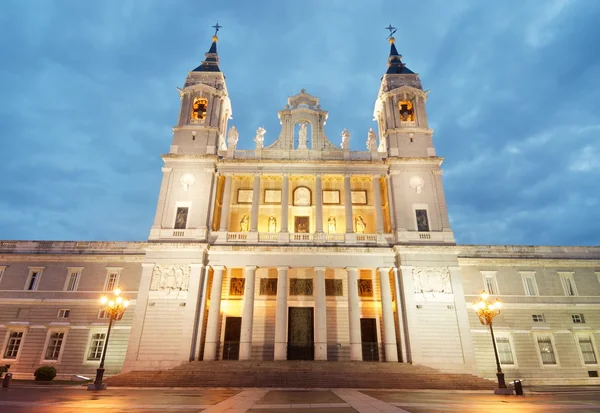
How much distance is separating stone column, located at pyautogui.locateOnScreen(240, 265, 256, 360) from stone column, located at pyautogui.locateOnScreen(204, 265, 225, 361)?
1.89 m

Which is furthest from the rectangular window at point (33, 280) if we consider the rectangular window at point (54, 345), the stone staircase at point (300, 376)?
the stone staircase at point (300, 376)

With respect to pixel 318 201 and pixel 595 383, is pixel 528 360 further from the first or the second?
pixel 318 201

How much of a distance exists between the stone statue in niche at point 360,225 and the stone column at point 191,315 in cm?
1367

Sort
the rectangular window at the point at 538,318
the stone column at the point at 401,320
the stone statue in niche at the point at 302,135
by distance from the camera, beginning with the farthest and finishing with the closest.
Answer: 1. the stone statue in niche at the point at 302,135
2. the rectangular window at the point at 538,318
3. the stone column at the point at 401,320

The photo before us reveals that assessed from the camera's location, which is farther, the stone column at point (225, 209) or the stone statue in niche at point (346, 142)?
the stone statue in niche at point (346, 142)

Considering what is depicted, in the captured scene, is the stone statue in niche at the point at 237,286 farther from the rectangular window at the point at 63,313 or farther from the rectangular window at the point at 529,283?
the rectangular window at the point at 529,283

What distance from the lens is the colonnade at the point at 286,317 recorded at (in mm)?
24869

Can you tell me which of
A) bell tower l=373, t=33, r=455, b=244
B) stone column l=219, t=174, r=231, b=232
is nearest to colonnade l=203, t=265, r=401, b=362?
stone column l=219, t=174, r=231, b=232

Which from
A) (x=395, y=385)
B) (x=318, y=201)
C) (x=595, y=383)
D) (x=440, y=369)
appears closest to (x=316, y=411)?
(x=395, y=385)

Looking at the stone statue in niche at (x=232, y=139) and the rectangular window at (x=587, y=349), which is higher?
the stone statue in niche at (x=232, y=139)

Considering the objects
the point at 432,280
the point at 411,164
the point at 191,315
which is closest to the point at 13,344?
the point at 191,315

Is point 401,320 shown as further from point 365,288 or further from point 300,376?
point 300,376

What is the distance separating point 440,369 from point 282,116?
24.5 m

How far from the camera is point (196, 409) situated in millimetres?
10016
